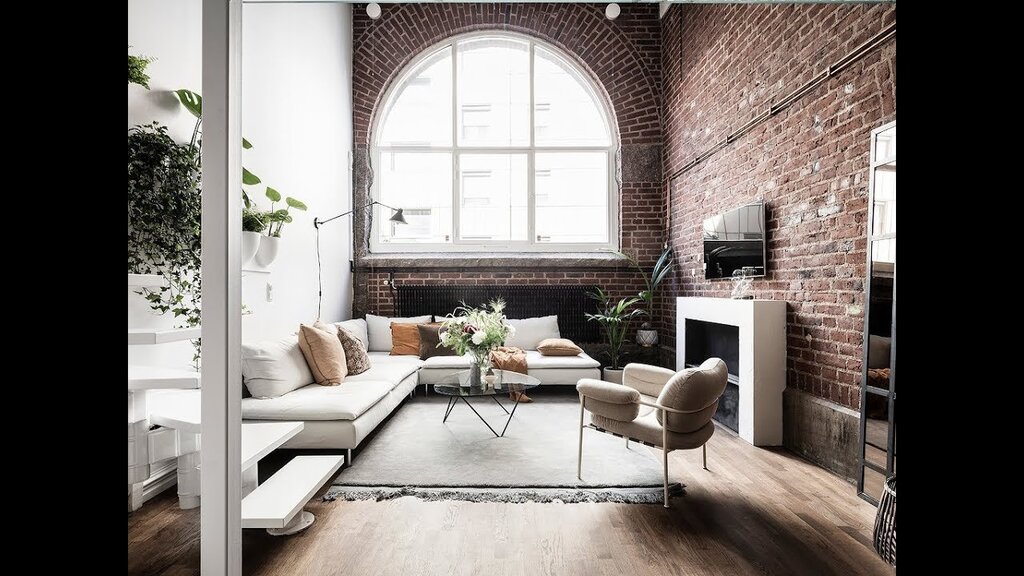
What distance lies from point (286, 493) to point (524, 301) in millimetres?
3933

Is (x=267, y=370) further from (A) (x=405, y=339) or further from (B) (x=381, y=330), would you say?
(B) (x=381, y=330)

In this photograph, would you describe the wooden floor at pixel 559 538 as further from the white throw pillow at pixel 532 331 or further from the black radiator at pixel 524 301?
the black radiator at pixel 524 301

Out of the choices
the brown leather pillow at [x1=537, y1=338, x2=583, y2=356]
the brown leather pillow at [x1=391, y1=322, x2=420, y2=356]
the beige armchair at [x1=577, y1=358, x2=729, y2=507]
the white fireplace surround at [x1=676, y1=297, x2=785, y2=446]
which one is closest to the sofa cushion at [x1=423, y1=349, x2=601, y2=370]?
the brown leather pillow at [x1=537, y1=338, x2=583, y2=356]

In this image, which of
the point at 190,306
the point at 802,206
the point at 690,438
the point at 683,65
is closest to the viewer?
the point at 690,438

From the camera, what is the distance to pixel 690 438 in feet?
8.38

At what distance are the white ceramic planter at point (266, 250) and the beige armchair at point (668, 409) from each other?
2.28 meters

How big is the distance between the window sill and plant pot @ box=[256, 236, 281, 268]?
2357 millimetres

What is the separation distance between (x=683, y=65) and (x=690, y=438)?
4.25 meters

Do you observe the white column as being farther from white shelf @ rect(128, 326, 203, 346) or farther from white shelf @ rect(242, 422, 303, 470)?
white shelf @ rect(242, 422, 303, 470)

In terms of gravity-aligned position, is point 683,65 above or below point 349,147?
above

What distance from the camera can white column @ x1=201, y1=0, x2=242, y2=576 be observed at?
1.46m
